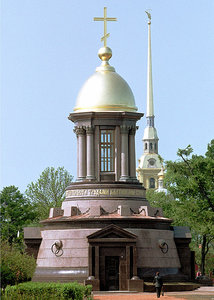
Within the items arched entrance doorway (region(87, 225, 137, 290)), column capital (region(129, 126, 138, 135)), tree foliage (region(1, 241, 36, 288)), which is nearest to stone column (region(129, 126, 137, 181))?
column capital (region(129, 126, 138, 135))

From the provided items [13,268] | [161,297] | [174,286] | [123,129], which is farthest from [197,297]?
[123,129]

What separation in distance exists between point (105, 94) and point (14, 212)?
98.0 feet

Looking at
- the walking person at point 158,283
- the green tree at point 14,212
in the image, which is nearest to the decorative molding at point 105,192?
the walking person at point 158,283

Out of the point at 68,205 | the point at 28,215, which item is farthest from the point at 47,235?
the point at 28,215

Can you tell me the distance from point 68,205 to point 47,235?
8.90 feet

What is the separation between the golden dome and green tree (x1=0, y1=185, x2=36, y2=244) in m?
27.4

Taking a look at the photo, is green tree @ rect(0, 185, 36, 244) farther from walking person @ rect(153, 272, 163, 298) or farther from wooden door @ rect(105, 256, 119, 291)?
walking person @ rect(153, 272, 163, 298)

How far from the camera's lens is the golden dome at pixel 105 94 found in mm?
61031

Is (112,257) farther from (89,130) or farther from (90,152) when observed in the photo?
(89,130)

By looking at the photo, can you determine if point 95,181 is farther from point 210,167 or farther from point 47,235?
point 210,167

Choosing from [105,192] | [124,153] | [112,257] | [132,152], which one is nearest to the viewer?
[112,257]

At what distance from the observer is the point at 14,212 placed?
87.9m

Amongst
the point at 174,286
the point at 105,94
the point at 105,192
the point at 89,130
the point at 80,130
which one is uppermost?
the point at 105,94

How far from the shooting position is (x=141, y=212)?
58.8 m
